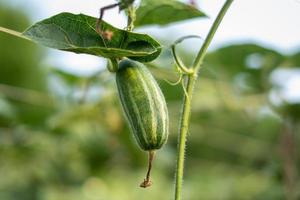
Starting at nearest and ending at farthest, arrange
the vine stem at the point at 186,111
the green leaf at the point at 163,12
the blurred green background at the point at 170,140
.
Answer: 1. the vine stem at the point at 186,111
2. the green leaf at the point at 163,12
3. the blurred green background at the point at 170,140

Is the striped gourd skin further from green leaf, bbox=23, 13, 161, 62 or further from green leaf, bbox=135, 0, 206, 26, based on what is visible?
green leaf, bbox=135, 0, 206, 26

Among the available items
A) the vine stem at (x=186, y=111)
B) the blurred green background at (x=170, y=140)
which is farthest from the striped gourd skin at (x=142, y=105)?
the blurred green background at (x=170, y=140)

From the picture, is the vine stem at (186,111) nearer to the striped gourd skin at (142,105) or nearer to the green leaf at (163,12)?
the striped gourd skin at (142,105)

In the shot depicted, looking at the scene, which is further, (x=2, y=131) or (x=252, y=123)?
(x=252, y=123)

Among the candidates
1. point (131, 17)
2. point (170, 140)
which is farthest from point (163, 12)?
point (170, 140)

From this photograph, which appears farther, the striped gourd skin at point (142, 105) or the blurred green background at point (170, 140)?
the blurred green background at point (170, 140)

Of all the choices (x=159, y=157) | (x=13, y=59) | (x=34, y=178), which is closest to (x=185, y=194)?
(x=159, y=157)

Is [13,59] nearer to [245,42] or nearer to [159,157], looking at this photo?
[159,157]
